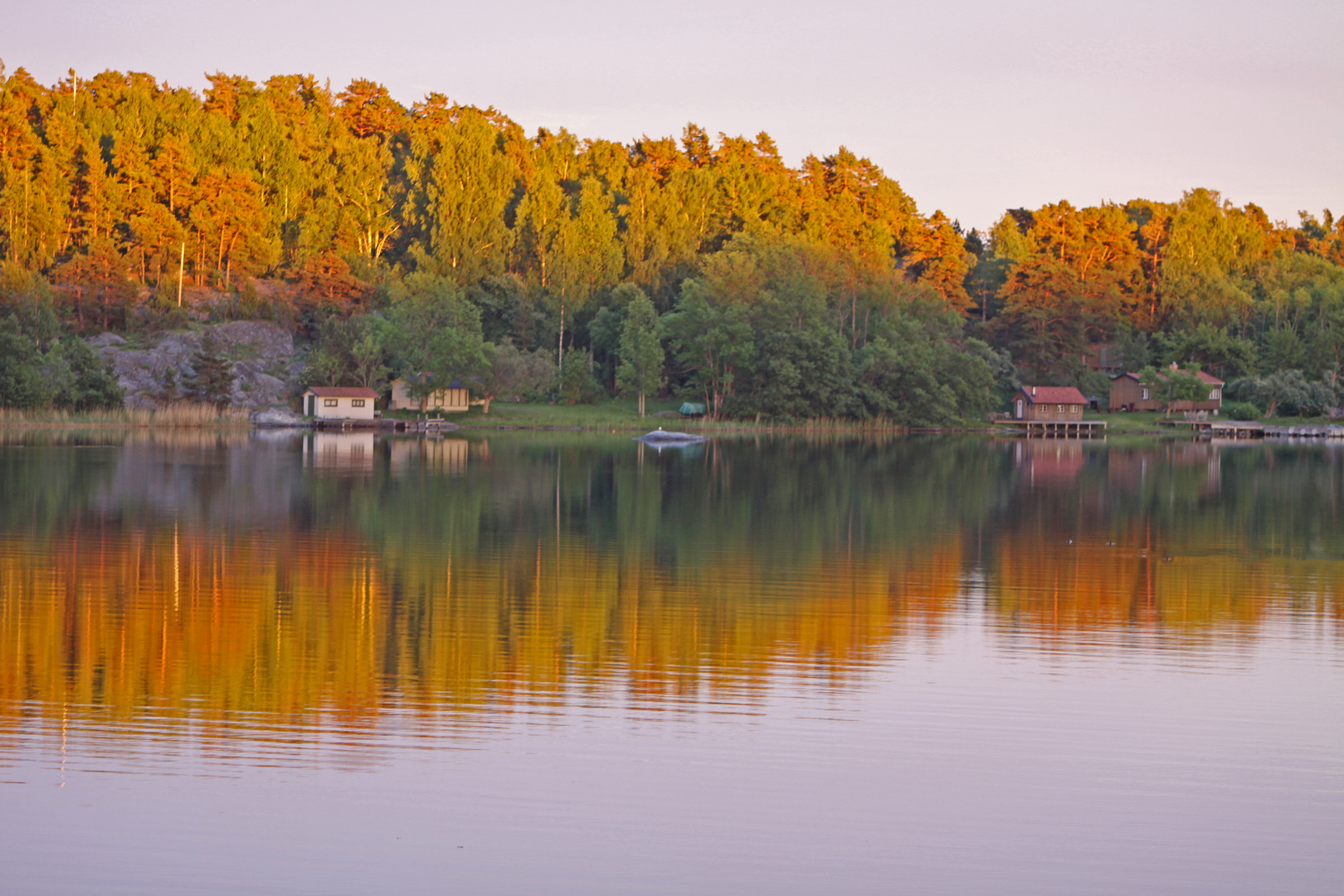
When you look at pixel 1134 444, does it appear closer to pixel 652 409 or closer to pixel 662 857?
pixel 652 409

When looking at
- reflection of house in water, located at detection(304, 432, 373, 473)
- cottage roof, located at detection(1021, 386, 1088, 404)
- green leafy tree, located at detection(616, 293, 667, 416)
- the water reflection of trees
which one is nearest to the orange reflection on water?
the water reflection of trees

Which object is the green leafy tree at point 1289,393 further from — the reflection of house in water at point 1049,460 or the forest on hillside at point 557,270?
the reflection of house in water at point 1049,460

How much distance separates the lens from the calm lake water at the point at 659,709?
330 inches

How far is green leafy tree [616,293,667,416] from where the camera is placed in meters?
92.1

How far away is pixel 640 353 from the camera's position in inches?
3629

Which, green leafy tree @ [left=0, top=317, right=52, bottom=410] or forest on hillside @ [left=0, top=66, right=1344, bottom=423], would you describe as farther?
forest on hillside @ [left=0, top=66, right=1344, bottom=423]

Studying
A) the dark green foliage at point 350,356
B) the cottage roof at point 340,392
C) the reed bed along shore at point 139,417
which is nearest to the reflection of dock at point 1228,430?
the dark green foliage at point 350,356

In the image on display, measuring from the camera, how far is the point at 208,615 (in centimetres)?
1641

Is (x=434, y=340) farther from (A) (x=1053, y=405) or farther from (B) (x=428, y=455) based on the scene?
(A) (x=1053, y=405)

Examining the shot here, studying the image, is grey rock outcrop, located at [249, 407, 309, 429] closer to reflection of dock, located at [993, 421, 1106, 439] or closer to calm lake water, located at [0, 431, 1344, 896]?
reflection of dock, located at [993, 421, 1106, 439]

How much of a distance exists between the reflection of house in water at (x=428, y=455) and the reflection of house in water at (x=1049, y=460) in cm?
2157

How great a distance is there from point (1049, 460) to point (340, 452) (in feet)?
110

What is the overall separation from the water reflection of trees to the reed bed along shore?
32.7 m

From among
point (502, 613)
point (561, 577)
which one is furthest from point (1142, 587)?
point (502, 613)
